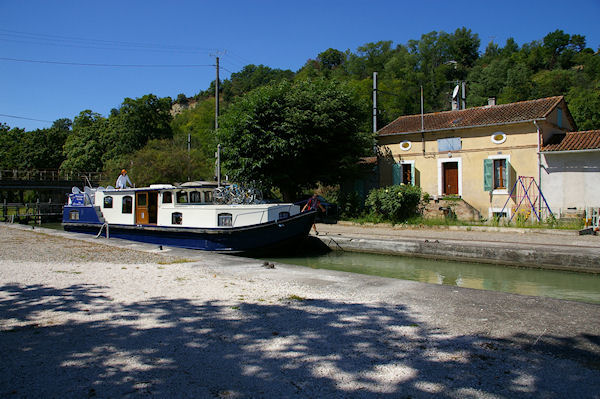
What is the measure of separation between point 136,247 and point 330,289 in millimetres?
7861

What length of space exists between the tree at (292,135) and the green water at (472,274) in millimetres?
6790

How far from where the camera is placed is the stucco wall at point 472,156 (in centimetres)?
1967

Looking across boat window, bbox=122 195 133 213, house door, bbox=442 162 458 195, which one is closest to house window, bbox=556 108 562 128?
house door, bbox=442 162 458 195

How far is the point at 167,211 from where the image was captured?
1661 centimetres

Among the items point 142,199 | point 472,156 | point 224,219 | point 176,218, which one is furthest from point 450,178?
point 142,199

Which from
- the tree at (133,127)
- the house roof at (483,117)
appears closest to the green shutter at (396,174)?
the house roof at (483,117)

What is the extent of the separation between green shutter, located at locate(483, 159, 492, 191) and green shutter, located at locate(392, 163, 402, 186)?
435 centimetres

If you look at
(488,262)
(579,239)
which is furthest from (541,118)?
(488,262)

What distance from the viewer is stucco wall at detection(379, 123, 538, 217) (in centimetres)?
1967

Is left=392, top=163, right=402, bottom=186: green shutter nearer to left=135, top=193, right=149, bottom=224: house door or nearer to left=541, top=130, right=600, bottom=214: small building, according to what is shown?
left=541, top=130, right=600, bottom=214: small building

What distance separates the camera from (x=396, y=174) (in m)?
23.5

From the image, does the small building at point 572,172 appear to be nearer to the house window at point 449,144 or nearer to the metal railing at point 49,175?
the house window at point 449,144

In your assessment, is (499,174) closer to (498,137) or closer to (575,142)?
(498,137)

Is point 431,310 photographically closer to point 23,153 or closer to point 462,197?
point 462,197
